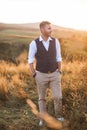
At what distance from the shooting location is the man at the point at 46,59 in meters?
6.64

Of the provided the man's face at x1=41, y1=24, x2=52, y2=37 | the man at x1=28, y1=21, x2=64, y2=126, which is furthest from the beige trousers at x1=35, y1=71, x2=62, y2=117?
the man's face at x1=41, y1=24, x2=52, y2=37

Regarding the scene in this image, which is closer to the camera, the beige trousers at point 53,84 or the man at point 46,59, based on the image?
the man at point 46,59

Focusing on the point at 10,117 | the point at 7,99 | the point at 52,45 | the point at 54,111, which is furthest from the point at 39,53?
the point at 7,99

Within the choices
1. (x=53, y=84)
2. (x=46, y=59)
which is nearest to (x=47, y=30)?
(x=46, y=59)

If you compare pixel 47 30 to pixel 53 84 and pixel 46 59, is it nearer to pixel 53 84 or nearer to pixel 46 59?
pixel 46 59

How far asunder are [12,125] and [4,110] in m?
1.39

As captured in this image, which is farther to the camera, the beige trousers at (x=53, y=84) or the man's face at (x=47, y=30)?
the beige trousers at (x=53, y=84)

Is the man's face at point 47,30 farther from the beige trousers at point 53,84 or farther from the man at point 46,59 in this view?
the beige trousers at point 53,84

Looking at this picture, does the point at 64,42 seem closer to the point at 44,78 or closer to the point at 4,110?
the point at 4,110

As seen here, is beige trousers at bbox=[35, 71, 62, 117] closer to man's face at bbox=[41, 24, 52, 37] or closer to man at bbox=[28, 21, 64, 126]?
man at bbox=[28, 21, 64, 126]

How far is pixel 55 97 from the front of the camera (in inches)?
270

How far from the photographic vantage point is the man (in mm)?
6637

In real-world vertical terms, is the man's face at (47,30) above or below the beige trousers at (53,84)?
above

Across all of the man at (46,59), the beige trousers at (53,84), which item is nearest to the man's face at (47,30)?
the man at (46,59)
